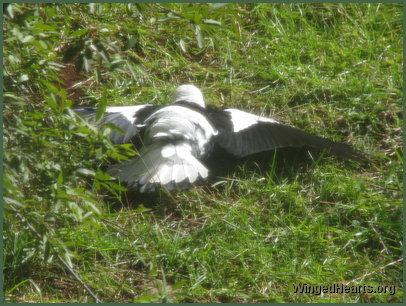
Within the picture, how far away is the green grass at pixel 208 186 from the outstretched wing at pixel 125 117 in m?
0.19

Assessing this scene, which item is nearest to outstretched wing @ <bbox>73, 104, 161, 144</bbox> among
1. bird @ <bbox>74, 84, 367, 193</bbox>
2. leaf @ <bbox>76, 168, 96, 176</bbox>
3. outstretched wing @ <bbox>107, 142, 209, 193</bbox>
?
bird @ <bbox>74, 84, 367, 193</bbox>

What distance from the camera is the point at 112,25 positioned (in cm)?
254

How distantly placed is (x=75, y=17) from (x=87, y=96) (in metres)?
1.51

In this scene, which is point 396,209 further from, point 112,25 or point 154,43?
point 154,43

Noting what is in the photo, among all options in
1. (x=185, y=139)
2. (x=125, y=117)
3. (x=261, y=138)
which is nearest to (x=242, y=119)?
(x=261, y=138)

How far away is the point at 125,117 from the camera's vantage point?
12.3 ft

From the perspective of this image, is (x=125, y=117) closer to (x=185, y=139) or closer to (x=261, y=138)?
(x=185, y=139)

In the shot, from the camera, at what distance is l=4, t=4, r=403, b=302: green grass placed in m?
2.32

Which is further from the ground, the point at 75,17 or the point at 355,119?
the point at 75,17

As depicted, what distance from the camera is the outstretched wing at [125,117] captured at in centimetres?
357

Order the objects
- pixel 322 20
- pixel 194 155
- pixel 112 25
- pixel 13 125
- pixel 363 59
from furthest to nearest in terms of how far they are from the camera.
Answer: pixel 322 20
pixel 363 59
pixel 194 155
pixel 112 25
pixel 13 125

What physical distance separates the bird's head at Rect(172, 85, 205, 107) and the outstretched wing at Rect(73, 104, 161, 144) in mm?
179

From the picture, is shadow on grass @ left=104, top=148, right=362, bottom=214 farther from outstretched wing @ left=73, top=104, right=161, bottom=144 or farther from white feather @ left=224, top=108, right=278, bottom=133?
outstretched wing @ left=73, top=104, right=161, bottom=144

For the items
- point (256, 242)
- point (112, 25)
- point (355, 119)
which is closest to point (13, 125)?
point (112, 25)
